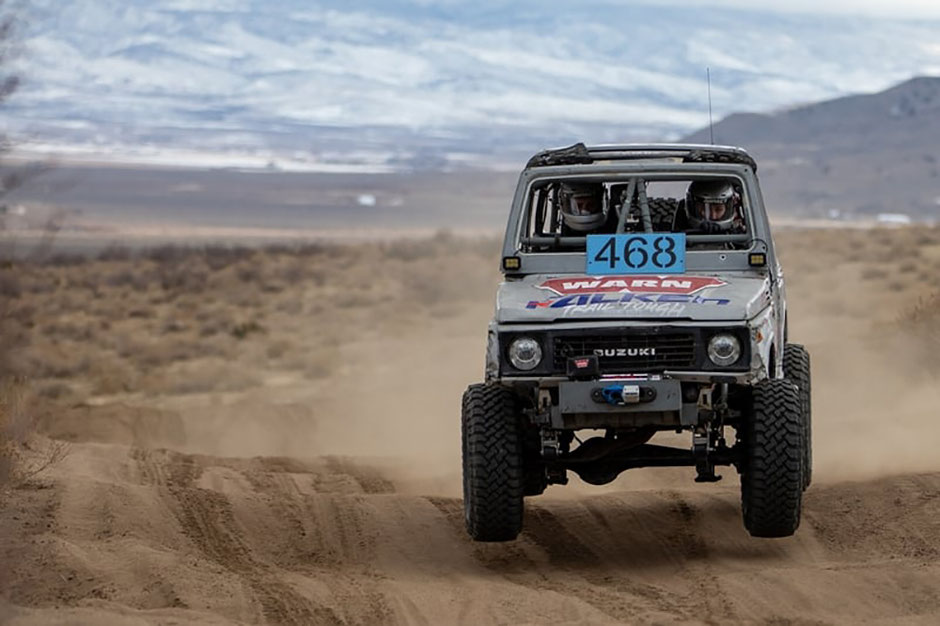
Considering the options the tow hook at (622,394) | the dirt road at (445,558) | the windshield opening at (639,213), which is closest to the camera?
the dirt road at (445,558)

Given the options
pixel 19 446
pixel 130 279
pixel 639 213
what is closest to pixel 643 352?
pixel 639 213

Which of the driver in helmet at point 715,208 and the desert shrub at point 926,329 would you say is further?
the desert shrub at point 926,329

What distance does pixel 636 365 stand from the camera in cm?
1004

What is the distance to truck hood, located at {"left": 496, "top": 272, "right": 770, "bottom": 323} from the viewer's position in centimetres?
1008

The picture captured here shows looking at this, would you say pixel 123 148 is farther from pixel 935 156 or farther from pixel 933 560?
pixel 933 560

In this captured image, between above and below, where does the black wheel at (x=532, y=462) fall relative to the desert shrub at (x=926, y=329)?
above

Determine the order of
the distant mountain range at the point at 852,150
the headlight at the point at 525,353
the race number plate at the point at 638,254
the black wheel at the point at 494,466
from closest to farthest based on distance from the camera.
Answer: the headlight at the point at 525,353 < the black wheel at the point at 494,466 < the race number plate at the point at 638,254 < the distant mountain range at the point at 852,150

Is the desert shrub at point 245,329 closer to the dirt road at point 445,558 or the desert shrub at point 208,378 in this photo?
the desert shrub at point 208,378

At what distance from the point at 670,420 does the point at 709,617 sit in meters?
1.40

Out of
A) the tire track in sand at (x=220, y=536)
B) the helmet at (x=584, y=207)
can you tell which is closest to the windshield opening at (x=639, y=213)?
the helmet at (x=584, y=207)

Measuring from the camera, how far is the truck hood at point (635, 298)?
33.1 ft

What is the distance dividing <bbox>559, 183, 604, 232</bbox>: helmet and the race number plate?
0.48 m

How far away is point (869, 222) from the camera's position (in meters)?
89.5

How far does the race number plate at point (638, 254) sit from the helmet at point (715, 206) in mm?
505
